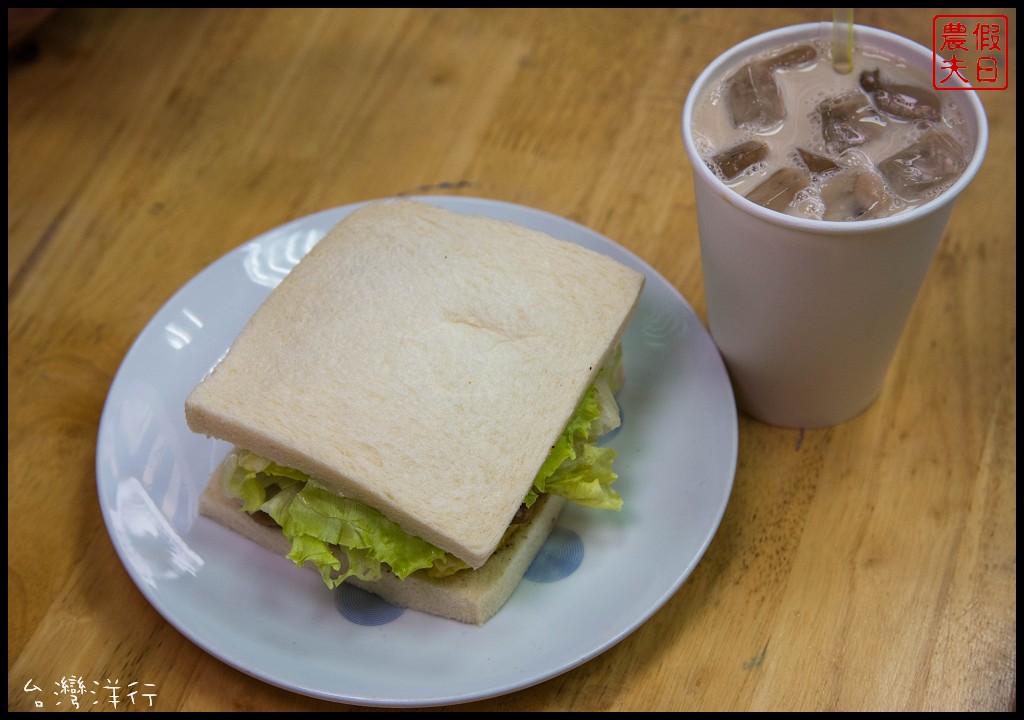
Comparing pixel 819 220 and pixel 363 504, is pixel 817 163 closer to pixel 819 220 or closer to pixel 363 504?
pixel 819 220

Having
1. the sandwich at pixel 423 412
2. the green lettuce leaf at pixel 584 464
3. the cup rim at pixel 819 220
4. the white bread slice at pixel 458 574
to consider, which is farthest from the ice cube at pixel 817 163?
the white bread slice at pixel 458 574

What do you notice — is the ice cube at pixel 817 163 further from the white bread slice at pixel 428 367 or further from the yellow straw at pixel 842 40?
the white bread slice at pixel 428 367

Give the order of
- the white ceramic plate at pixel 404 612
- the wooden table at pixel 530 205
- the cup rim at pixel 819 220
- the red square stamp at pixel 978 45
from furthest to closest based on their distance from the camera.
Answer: the red square stamp at pixel 978 45 < the wooden table at pixel 530 205 < the white ceramic plate at pixel 404 612 < the cup rim at pixel 819 220

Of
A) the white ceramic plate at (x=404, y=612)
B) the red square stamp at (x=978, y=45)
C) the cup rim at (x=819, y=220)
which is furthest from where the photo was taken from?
the red square stamp at (x=978, y=45)

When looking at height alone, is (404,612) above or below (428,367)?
below

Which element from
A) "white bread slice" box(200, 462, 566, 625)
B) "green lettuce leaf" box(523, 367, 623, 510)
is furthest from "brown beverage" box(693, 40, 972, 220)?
"white bread slice" box(200, 462, 566, 625)

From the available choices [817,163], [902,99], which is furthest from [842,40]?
[817,163]
